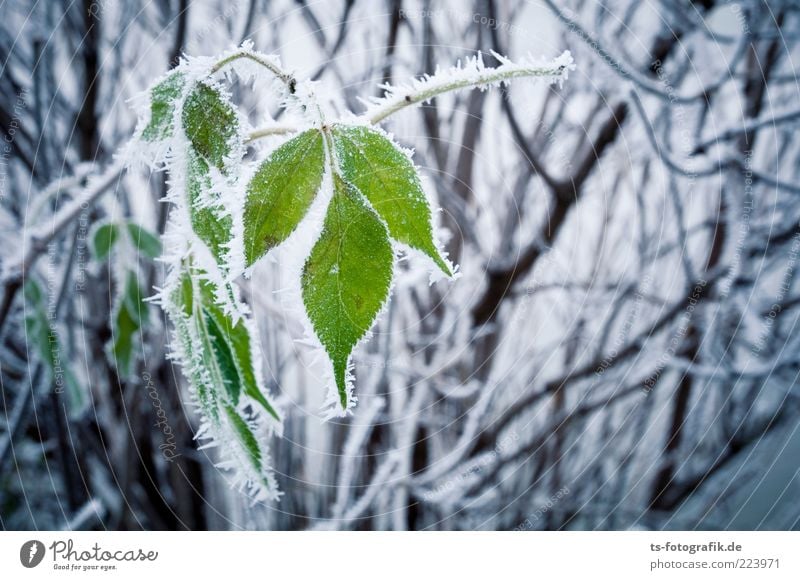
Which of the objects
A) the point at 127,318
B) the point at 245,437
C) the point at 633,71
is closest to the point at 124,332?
the point at 127,318

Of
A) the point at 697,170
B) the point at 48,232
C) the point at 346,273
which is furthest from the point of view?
the point at 697,170

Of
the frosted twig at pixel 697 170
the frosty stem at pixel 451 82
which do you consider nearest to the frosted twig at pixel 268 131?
the frosty stem at pixel 451 82

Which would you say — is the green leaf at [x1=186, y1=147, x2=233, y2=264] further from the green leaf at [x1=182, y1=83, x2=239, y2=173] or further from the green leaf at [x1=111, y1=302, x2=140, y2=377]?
the green leaf at [x1=111, y1=302, x2=140, y2=377]

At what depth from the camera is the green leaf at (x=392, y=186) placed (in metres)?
0.11

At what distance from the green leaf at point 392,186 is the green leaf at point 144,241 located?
23 cm

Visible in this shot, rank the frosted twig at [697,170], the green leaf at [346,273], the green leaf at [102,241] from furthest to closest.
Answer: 1. the frosted twig at [697,170]
2. the green leaf at [102,241]
3. the green leaf at [346,273]

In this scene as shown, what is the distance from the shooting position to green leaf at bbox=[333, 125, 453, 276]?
4.4 inches

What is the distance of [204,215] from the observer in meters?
0.12

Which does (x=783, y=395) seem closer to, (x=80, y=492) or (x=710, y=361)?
(x=710, y=361)

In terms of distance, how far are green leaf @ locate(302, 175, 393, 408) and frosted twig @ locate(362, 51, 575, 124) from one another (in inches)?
1.1

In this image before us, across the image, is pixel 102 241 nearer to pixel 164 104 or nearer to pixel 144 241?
pixel 144 241

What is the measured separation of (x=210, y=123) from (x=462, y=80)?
53 millimetres

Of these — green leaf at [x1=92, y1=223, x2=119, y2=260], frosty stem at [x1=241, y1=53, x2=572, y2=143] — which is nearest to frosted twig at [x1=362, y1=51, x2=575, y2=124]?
frosty stem at [x1=241, y1=53, x2=572, y2=143]

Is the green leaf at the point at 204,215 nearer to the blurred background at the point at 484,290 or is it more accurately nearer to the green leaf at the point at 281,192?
the green leaf at the point at 281,192
